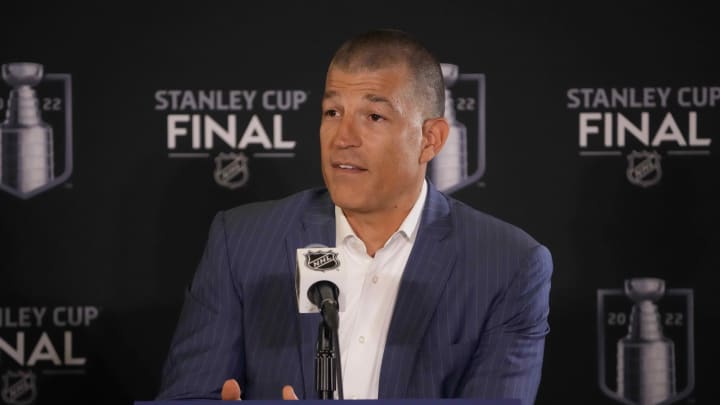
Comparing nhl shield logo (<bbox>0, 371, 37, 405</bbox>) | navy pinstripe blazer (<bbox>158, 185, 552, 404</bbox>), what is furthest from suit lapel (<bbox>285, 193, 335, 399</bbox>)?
nhl shield logo (<bbox>0, 371, 37, 405</bbox>)

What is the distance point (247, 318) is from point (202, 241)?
2.88ft

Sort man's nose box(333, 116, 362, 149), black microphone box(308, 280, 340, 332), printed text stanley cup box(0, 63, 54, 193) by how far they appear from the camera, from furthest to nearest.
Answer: printed text stanley cup box(0, 63, 54, 193), man's nose box(333, 116, 362, 149), black microphone box(308, 280, 340, 332)

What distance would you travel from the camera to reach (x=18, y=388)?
3.82 meters

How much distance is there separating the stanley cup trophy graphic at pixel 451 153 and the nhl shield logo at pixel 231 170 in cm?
67

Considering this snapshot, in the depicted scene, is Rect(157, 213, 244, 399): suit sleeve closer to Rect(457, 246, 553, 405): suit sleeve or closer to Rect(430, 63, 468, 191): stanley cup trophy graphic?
Rect(457, 246, 553, 405): suit sleeve

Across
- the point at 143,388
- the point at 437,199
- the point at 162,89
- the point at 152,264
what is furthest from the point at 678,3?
the point at 143,388

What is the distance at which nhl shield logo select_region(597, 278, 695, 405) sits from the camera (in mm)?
3838

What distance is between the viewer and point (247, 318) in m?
3.02

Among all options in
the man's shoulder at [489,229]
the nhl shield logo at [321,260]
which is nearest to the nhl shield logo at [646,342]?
the man's shoulder at [489,229]

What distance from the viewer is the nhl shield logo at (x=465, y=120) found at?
3.81 metres

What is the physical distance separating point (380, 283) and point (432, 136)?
0.45m

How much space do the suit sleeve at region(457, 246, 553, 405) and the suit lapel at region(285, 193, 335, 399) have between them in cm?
43

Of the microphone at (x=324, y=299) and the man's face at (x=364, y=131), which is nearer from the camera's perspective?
the microphone at (x=324, y=299)

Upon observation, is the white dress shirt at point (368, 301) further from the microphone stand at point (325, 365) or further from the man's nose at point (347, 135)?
the microphone stand at point (325, 365)
